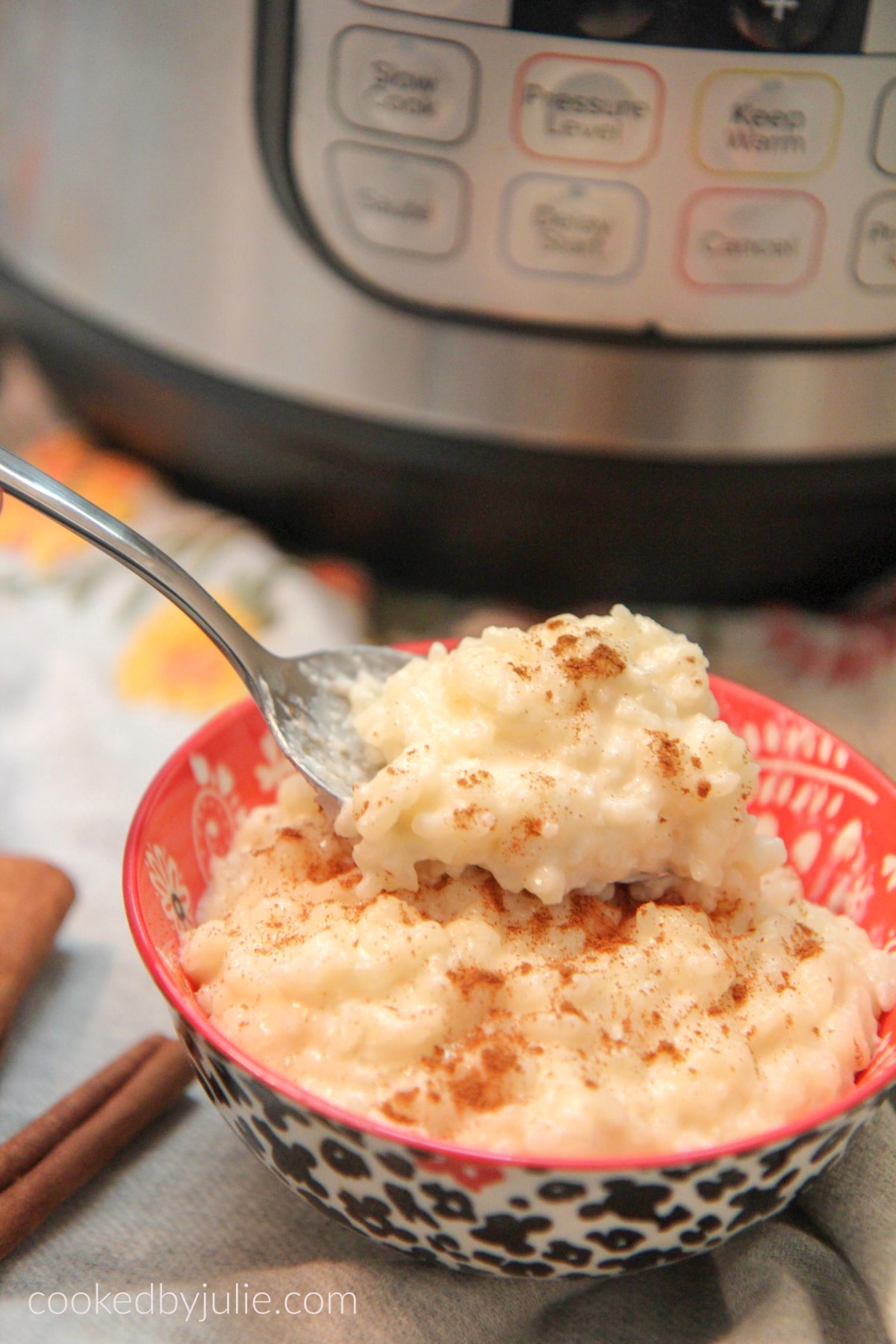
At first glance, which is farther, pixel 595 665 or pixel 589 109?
pixel 589 109

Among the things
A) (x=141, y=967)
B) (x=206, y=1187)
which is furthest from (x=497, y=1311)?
(x=141, y=967)

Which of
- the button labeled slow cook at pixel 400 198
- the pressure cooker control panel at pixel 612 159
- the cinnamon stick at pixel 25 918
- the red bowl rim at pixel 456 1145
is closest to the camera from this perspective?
Answer: the red bowl rim at pixel 456 1145

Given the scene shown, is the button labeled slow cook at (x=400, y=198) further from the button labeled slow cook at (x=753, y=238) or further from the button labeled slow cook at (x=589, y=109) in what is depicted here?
the button labeled slow cook at (x=753, y=238)

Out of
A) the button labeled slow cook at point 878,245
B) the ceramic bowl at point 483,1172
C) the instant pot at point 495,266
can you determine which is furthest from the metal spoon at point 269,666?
the button labeled slow cook at point 878,245

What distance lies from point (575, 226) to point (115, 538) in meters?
0.57

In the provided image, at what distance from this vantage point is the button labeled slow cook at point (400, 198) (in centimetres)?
121

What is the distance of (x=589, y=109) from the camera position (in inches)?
44.8

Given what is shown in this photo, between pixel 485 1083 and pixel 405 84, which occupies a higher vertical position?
pixel 405 84

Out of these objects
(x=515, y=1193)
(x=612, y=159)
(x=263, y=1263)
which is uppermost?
(x=612, y=159)

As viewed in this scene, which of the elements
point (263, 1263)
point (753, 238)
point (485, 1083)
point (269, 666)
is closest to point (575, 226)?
point (753, 238)

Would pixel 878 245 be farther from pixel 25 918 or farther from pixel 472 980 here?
pixel 25 918

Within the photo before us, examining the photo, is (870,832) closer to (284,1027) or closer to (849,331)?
(284,1027)

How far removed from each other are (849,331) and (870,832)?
1.88 feet

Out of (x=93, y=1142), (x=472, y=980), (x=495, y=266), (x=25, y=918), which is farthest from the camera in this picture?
(x=495, y=266)
